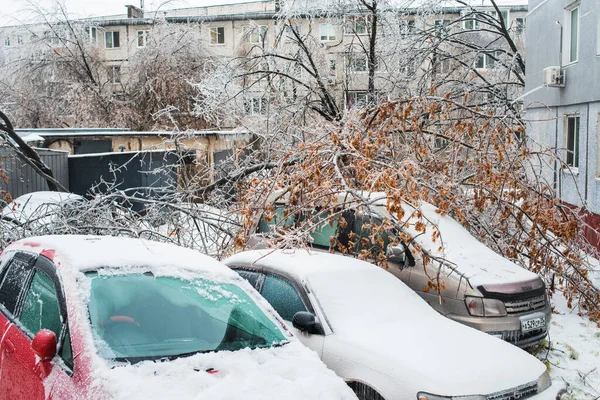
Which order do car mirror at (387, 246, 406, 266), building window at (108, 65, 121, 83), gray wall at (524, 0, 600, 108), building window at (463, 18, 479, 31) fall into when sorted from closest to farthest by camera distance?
car mirror at (387, 246, 406, 266) → gray wall at (524, 0, 600, 108) → building window at (463, 18, 479, 31) → building window at (108, 65, 121, 83)

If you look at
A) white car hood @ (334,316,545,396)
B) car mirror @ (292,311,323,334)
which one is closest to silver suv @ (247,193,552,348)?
white car hood @ (334,316,545,396)

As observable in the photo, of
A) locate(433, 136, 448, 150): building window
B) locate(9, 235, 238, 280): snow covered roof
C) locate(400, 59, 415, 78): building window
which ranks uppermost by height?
locate(400, 59, 415, 78): building window

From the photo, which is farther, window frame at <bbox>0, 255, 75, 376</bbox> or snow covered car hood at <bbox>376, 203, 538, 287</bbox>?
snow covered car hood at <bbox>376, 203, 538, 287</bbox>

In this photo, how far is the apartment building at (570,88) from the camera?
1242 centimetres

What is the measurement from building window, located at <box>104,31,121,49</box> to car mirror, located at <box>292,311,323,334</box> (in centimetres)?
4339

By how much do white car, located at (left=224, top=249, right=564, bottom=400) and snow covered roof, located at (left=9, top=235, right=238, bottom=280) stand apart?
3.15ft

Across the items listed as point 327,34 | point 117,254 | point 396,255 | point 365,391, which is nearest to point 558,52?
point 396,255

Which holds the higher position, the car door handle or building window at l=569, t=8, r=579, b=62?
building window at l=569, t=8, r=579, b=62

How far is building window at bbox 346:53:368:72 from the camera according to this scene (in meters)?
14.8

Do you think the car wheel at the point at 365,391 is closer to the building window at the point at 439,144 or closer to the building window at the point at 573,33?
the building window at the point at 439,144

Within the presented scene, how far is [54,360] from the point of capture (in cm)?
344

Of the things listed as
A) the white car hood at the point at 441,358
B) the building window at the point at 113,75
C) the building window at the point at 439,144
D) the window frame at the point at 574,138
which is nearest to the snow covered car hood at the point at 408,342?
the white car hood at the point at 441,358

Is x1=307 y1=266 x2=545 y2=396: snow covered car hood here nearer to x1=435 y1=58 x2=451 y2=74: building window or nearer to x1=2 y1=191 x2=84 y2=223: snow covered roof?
x1=2 y1=191 x2=84 y2=223: snow covered roof

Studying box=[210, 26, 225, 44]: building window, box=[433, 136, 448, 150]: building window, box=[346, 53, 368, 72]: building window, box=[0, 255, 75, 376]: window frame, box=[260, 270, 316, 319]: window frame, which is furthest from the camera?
box=[210, 26, 225, 44]: building window
